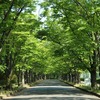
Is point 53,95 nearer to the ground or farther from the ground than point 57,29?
nearer to the ground

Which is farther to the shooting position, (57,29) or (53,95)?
(57,29)

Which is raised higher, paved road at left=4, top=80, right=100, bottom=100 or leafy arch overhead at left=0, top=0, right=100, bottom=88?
leafy arch overhead at left=0, top=0, right=100, bottom=88

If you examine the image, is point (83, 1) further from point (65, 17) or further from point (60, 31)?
point (60, 31)

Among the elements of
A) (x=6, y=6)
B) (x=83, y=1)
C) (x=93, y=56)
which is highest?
(x=83, y=1)

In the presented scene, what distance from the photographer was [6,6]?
69.3 ft

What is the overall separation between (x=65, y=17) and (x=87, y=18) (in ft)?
13.2

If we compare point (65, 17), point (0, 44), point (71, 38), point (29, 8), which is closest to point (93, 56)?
Answer: point (71, 38)

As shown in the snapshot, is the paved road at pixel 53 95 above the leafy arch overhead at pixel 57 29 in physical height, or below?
below

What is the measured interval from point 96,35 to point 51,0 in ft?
19.8

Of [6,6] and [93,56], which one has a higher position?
[6,6]

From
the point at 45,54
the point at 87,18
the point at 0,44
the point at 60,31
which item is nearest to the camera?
the point at 0,44

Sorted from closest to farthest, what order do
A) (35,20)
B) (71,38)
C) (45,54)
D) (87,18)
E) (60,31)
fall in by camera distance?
(87,18) → (35,20) → (71,38) → (60,31) → (45,54)

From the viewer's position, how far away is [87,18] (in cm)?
2947

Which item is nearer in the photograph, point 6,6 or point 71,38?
point 6,6
